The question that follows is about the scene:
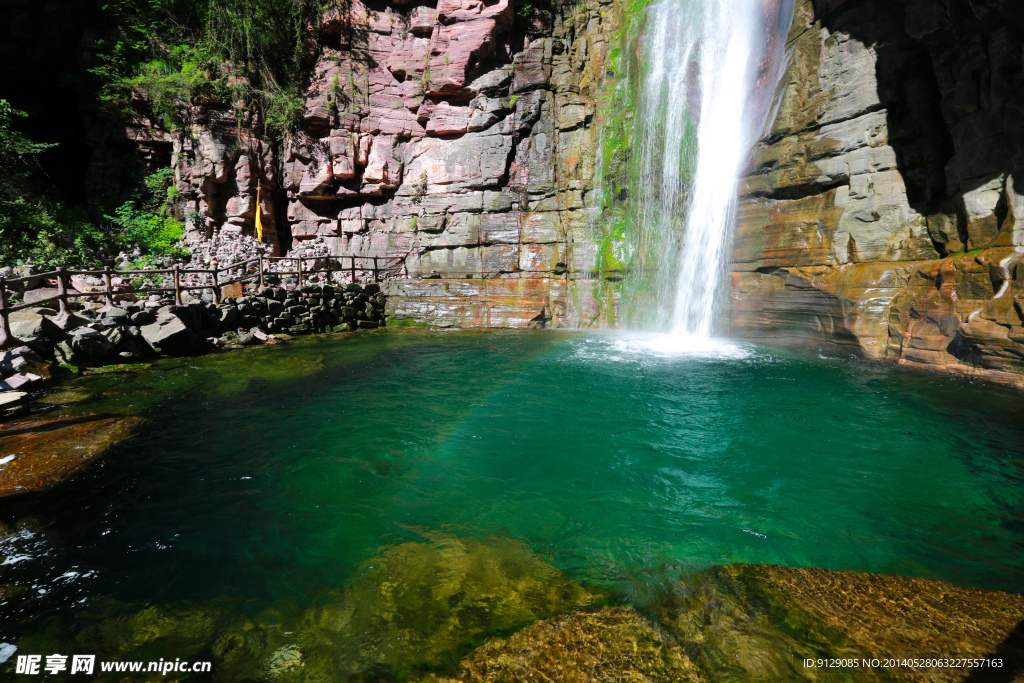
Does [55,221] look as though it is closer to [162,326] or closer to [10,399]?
[162,326]

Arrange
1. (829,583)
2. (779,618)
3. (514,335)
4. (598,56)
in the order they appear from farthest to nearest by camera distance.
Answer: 1. (598,56)
2. (514,335)
3. (829,583)
4. (779,618)

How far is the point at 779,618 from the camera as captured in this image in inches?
102

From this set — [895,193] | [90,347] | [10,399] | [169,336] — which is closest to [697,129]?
[895,193]

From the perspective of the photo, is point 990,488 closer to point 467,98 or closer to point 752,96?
point 752,96

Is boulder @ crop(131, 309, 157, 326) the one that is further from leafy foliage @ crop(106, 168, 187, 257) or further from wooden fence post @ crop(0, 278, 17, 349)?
leafy foliage @ crop(106, 168, 187, 257)

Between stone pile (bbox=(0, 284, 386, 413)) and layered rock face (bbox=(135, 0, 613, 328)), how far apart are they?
7.83 feet

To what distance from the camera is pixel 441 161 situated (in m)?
18.2

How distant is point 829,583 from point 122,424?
7.68m

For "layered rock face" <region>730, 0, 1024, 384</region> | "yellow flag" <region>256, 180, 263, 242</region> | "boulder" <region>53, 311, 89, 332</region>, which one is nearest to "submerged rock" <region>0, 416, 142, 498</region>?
"boulder" <region>53, 311, 89, 332</region>

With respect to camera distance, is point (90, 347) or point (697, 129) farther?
point (697, 129)

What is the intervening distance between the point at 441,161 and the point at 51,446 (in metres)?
16.0

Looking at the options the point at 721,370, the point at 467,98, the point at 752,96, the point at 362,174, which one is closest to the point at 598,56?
the point at 467,98

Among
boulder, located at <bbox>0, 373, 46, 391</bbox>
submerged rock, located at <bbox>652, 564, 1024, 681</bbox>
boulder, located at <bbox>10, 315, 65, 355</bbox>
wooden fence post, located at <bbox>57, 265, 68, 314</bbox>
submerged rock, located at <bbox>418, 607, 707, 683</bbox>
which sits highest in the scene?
wooden fence post, located at <bbox>57, 265, 68, 314</bbox>

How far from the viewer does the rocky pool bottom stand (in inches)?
94.1
